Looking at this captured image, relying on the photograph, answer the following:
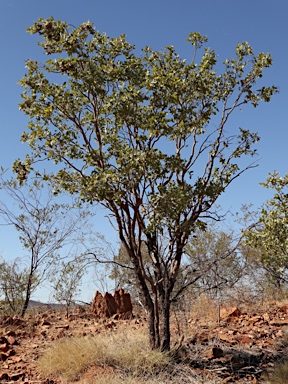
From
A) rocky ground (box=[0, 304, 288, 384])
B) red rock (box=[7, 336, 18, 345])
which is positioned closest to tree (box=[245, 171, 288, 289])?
rocky ground (box=[0, 304, 288, 384])

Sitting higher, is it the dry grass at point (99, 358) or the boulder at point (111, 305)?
the boulder at point (111, 305)

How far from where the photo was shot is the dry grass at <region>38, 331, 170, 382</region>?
8.24m

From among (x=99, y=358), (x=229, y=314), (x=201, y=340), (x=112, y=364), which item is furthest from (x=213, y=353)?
(x=229, y=314)

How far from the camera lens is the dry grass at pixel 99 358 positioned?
824 cm

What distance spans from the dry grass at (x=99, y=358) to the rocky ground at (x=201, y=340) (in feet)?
0.95

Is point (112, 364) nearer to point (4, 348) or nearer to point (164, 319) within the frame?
point (164, 319)

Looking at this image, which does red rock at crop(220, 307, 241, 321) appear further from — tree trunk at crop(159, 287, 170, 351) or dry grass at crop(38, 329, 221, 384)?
dry grass at crop(38, 329, 221, 384)

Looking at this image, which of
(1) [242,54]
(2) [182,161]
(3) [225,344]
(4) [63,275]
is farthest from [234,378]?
(4) [63,275]

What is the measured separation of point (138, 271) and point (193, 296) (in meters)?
4.90

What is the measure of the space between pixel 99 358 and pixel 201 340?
3.25 m

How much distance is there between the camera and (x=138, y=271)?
943cm

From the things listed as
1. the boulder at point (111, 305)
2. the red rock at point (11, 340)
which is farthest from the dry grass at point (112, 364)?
the boulder at point (111, 305)

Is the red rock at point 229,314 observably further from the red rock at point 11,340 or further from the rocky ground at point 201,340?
the red rock at point 11,340

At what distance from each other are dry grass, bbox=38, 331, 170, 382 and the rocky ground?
0.29 m
